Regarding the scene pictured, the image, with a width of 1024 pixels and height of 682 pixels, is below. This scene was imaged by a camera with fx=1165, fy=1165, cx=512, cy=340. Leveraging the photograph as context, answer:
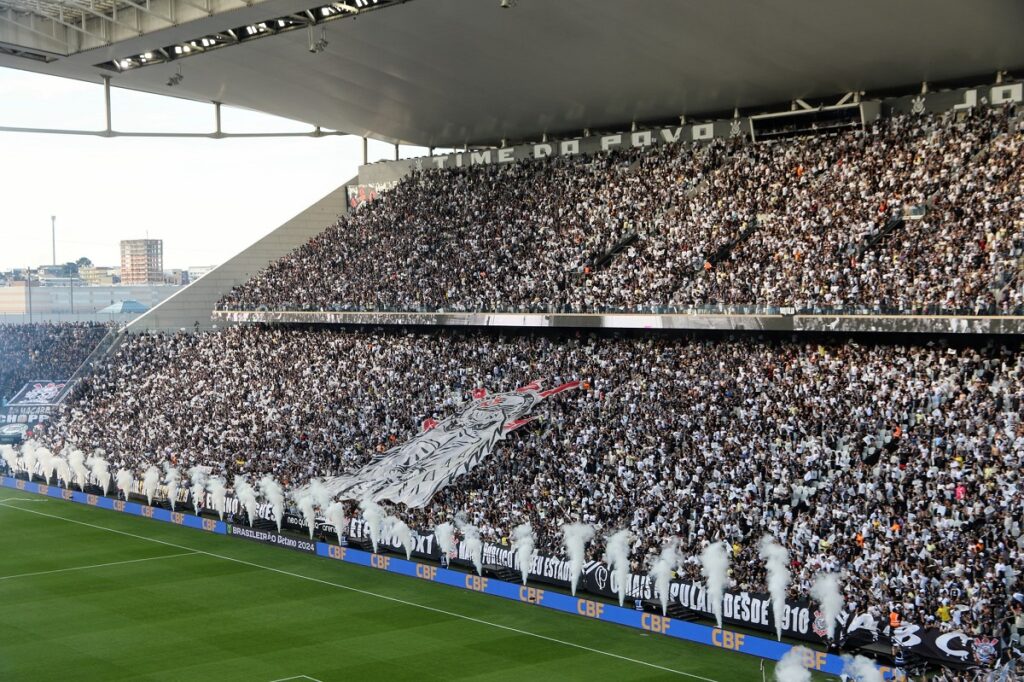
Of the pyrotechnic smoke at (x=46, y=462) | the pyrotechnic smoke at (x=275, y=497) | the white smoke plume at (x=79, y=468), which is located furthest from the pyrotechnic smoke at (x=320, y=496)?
the pyrotechnic smoke at (x=46, y=462)

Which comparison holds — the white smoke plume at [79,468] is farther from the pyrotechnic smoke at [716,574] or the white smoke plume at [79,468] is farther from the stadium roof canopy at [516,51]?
the pyrotechnic smoke at [716,574]

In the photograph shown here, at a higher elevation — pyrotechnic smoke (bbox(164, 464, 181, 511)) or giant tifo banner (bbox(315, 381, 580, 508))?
giant tifo banner (bbox(315, 381, 580, 508))

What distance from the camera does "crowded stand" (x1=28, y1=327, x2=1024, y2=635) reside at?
24094mm

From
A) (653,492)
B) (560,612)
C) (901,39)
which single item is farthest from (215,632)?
(901,39)

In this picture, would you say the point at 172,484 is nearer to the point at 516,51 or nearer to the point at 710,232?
the point at 516,51

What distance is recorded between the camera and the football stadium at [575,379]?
24359mm

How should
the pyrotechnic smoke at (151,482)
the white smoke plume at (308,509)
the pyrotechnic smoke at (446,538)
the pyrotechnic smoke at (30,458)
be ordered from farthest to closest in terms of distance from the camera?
the pyrotechnic smoke at (30,458) → the pyrotechnic smoke at (151,482) → the white smoke plume at (308,509) → the pyrotechnic smoke at (446,538)

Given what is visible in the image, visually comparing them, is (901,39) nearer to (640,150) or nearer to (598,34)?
(598,34)

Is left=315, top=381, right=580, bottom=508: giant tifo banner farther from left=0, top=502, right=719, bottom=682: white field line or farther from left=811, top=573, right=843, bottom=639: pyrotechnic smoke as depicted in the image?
left=811, top=573, right=843, bottom=639: pyrotechnic smoke

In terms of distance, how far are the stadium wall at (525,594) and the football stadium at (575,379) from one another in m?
0.09

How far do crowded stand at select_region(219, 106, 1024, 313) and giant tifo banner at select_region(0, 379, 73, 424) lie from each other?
954 centimetres

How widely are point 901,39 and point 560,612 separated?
18.5m

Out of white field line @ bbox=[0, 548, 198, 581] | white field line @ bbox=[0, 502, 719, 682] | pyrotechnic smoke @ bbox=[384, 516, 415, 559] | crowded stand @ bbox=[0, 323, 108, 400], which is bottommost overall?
white field line @ bbox=[0, 548, 198, 581]

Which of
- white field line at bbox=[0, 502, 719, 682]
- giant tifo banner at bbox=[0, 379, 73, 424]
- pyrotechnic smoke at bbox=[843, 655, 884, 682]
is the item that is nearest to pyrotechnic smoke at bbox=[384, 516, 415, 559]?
white field line at bbox=[0, 502, 719, 682]
